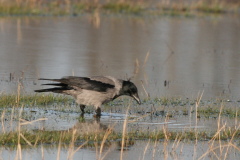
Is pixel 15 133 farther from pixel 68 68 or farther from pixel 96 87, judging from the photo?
pixel 68 68

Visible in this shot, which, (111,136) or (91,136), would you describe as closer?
(91,136)

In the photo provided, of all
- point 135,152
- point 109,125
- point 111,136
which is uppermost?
point 109,125

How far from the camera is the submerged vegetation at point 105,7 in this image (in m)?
28.1

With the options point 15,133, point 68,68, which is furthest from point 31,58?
point 15,133

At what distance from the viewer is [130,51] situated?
701 inches

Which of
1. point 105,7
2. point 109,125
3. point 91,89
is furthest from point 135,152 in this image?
point 105,7

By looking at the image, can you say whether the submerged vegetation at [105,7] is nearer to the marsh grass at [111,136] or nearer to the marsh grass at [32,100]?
the marsh grass at [32,100]

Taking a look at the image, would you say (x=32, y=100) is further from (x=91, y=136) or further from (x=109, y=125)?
(x=91, y=136)

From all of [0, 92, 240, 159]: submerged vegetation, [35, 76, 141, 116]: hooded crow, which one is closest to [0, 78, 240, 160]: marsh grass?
[0, 92, 240, 159]: submerged vegetation

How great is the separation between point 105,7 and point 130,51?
1586 cm

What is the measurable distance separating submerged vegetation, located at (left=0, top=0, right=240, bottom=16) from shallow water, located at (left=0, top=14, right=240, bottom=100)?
150 cm

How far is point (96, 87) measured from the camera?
875cm

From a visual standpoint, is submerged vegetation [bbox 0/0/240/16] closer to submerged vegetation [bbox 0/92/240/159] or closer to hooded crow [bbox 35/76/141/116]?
submerged vegetation [bbox 0/92/240/159]

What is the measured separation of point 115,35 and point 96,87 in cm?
1348
